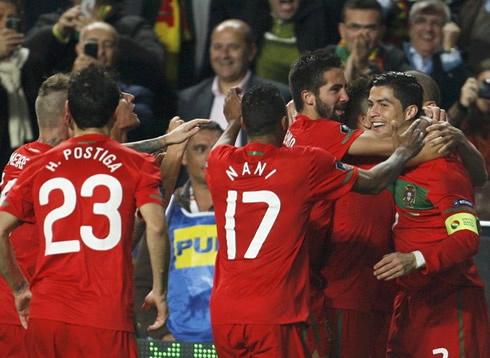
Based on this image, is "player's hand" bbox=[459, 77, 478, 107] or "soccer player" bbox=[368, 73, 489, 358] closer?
"soccer player" bbox=[368, 73, 489, 358]

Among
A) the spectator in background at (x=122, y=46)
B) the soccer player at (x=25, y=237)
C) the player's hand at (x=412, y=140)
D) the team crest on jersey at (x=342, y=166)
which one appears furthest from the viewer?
the spectator in background at (x=122, y=46)

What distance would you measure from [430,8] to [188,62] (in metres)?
2.27

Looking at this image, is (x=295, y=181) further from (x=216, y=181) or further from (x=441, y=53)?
(x=441, y=53)

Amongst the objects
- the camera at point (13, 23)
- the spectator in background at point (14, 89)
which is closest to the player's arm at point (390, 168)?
the spectator in background at point (14, 89)

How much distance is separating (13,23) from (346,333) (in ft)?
15.4

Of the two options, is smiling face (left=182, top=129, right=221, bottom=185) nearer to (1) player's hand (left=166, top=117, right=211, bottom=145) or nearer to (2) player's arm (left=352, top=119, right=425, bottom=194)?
(1) player's hand (left=166, top=117, right=211, bottom=145)

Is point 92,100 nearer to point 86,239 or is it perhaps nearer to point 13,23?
point 86,239

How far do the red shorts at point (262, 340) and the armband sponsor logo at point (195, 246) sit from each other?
101 inches

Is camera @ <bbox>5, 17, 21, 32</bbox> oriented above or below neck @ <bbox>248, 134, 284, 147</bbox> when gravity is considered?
below

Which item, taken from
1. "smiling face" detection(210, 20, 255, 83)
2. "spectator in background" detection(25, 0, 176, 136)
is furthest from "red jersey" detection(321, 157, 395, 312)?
"spectator in background" detection(25, 0, 176, 136)

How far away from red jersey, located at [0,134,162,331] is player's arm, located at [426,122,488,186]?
5.52 ft

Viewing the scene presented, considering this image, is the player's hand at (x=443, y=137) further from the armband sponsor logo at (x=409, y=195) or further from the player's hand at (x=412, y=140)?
the armband sponsor logo at (x=409, y=195)

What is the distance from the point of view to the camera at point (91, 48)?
10297mm

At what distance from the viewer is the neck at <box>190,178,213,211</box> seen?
9.36m
